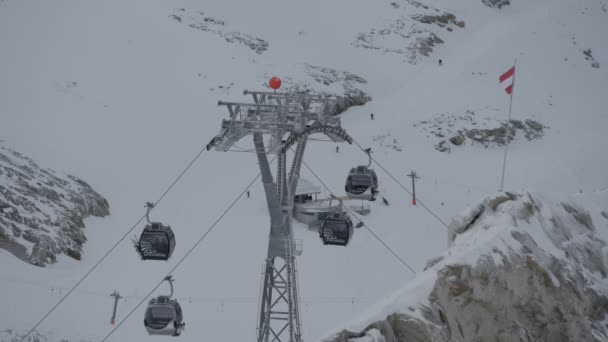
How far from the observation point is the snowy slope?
→ 1054 inches

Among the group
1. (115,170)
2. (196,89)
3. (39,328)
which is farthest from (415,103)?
(39,328)

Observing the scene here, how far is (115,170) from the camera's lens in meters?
37.6

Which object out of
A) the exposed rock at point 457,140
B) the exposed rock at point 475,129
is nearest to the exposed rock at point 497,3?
the exposed rock at point 475,129

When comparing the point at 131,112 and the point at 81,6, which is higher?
the point at 81,6

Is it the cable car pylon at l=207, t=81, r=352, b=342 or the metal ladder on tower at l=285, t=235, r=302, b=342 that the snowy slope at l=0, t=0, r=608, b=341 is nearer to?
the cable car pylon at l=207, t=81, r=352, b=342

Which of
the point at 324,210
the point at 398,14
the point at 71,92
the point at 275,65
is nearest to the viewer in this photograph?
the point at 324,210

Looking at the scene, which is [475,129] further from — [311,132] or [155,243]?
[155,243]

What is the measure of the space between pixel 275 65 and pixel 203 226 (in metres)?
27.3

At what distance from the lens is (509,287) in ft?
46.5

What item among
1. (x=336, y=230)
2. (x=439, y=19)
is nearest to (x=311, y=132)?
(x=336, y=230)

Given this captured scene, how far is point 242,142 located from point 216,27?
70.9ft

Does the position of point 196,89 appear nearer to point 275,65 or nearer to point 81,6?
point 275,65

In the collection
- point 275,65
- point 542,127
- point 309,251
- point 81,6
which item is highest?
point 81,6

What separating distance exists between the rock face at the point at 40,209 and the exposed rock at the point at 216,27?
98.4ft
